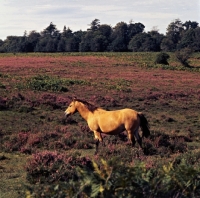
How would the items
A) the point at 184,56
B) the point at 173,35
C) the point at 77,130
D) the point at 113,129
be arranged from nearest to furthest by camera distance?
the point at 113,129, the point at 77,130, the point at 184,56, the point at 173,35

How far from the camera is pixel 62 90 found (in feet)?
101

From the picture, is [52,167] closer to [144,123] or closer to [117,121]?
[117,121]

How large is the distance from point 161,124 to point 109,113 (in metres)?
7.54

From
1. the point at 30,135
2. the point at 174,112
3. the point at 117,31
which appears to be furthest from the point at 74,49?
the point at 30,135

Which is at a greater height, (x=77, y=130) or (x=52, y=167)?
(x=52, y=167)

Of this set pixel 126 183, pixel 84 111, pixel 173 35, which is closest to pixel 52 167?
pixel 84 111

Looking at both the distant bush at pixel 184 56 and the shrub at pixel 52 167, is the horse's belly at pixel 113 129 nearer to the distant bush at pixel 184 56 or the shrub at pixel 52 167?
the shrub at pixel 52 167

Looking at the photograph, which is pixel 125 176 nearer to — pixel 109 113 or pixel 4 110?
pixel 109 113

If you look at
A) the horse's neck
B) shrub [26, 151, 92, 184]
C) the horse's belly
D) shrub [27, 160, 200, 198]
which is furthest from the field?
the horse's neck

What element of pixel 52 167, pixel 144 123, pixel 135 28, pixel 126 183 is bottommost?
pixel 52 167

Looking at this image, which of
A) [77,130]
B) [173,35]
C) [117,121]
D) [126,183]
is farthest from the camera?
[173,35]

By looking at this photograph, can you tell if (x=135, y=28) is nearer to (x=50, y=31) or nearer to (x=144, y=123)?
(x=50, y=31)

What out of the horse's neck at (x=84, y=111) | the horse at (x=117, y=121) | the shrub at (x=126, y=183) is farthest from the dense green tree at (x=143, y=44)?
the shrub at (x=126, y=183)

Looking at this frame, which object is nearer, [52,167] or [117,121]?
[52,167]
